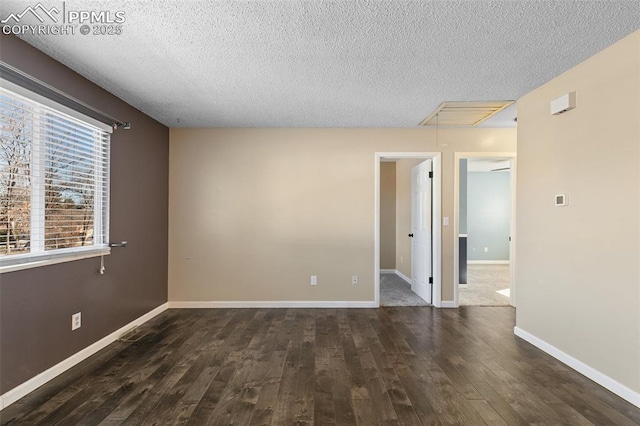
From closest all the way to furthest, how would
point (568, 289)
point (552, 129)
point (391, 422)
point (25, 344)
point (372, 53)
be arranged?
point (391, 422) → point (25, 344) → point (372, 53) → point (568, 289) → point (552, 129)

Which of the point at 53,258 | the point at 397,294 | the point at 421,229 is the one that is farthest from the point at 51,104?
the point at 397,294

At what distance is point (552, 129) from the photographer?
2.94m

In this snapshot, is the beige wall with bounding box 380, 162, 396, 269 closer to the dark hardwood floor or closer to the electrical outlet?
the dark hardwood floor

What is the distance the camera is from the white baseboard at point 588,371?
7.14 ft

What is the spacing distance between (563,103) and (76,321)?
14.5 feet

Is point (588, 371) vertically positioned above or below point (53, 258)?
below

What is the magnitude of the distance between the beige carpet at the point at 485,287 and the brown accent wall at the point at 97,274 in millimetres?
4223

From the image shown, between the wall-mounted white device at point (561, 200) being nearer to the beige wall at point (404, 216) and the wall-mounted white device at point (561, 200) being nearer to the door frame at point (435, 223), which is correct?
the door frame at point (435, 223)

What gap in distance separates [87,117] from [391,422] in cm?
328

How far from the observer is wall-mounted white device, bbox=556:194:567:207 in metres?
2.76

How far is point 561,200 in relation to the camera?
280cm

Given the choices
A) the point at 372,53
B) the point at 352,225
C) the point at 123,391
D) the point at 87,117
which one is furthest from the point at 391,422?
the point at 87,117

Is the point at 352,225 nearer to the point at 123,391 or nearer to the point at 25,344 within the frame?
the point at 123,391

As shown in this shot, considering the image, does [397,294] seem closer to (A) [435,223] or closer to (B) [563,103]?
(A) [435,223]
